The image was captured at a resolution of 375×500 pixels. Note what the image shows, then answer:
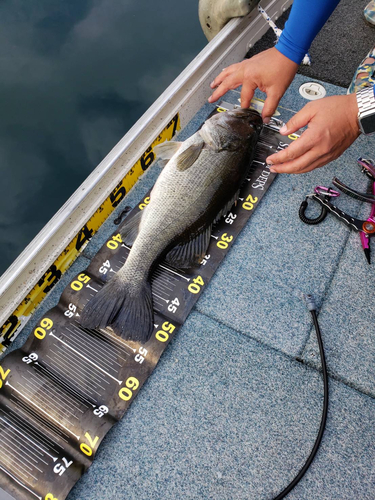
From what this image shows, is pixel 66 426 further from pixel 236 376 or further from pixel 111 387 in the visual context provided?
pixel 236 376

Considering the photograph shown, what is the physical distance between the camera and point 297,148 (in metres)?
1.52

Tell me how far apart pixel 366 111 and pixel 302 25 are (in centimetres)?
64

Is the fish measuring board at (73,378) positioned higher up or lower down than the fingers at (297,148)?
lower down

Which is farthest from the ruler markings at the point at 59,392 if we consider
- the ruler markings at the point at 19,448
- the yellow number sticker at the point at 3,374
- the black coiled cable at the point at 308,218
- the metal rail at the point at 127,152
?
the black coiled cable at the point at 308,218

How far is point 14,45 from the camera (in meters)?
4.31

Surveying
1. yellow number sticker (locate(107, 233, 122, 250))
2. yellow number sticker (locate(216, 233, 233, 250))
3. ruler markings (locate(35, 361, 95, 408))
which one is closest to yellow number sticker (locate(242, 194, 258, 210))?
yellow number sticker (locate(216, 233, 233, 250))

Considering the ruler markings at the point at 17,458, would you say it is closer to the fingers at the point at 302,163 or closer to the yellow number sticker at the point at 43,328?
the yellow number sticker at the point at 43,328

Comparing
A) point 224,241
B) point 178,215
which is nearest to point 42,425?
point 178,215

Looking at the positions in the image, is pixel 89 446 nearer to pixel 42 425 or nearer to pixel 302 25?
pixel 42 425

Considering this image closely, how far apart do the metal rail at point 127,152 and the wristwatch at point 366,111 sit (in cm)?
110

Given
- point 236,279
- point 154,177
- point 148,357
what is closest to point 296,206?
point 236,279

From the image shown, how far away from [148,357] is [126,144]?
1149mm

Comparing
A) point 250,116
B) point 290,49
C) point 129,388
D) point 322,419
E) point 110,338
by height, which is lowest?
point 322,419

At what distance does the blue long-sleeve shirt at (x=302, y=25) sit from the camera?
5.67 ft
